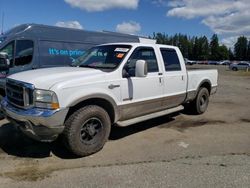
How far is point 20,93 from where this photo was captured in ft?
16.2

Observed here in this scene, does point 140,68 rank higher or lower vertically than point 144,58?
lower

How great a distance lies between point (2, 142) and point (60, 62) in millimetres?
3863

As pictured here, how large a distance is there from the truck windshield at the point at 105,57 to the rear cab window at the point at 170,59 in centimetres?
113

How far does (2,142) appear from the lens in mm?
5871

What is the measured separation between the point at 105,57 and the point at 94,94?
126 centimetres

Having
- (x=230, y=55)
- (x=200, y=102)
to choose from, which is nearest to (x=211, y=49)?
(x=230, y=55)

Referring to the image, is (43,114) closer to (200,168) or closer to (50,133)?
(50,133)

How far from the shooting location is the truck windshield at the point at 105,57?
585cm

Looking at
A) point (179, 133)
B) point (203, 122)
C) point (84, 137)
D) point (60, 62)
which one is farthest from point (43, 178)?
point (60, 62)

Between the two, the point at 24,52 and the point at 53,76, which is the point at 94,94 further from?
the point at 24,52

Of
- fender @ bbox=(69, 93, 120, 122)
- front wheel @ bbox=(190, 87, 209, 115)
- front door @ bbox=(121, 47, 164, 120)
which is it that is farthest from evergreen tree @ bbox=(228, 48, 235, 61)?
fender @ bbox=(69, 93, 120, 122)

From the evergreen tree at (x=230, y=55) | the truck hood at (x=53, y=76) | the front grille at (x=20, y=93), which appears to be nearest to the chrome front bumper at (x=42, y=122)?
the front grille at (x=20, y=93)

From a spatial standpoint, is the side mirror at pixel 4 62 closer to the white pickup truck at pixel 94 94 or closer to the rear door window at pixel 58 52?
the rear door window at pixel 58 52

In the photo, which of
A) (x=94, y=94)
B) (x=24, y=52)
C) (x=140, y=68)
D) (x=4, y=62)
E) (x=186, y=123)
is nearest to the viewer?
(x=94, y=94)
